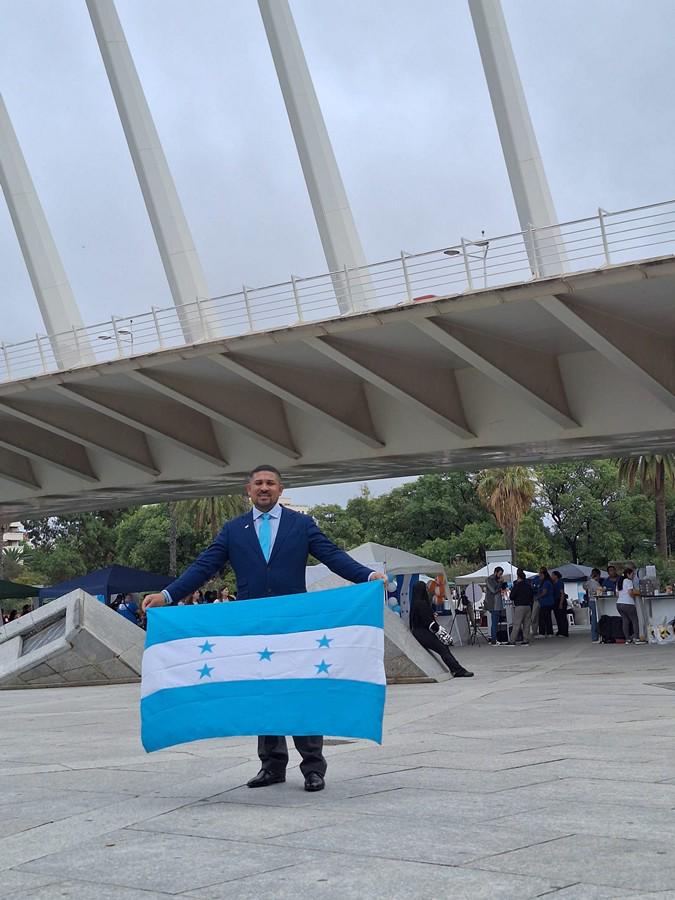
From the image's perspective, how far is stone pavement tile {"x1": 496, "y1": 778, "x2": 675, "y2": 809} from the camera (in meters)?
5.41

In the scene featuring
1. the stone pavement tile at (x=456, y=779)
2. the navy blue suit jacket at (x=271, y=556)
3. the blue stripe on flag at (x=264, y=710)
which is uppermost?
the navy blue suit jacket at (x=271, y=556)

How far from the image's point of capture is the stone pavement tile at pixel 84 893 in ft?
12.9

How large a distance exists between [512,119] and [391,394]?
7175 millimetres

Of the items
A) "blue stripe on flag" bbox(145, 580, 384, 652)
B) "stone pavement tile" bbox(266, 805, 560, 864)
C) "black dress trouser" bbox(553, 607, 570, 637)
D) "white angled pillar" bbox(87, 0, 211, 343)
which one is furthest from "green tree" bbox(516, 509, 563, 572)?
"stone pavement tile" bbox(266, 805, 560, 864)

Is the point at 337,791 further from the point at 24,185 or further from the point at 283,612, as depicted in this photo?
the point at 24,185

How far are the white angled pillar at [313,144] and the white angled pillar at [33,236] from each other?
8710 mm

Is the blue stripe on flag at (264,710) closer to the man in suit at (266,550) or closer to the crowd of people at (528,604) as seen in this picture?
the man in suit at (266,550)

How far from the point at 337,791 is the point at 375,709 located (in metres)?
0.56

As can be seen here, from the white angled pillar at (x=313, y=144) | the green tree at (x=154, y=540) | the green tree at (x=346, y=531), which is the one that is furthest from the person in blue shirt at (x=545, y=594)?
the green tree at (x=346, y=531)

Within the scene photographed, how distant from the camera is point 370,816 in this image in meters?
5.27

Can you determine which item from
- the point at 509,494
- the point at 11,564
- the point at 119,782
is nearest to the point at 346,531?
the point at 509,494

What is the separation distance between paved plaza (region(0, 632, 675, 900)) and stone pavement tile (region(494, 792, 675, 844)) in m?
0.01

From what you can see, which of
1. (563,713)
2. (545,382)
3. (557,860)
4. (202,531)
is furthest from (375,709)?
(202,531)

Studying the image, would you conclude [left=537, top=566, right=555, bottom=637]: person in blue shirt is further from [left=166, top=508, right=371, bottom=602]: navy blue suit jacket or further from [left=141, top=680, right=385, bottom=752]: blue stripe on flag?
[left=141, top=680, right=385, bottom=752]: blue stripe on flag
